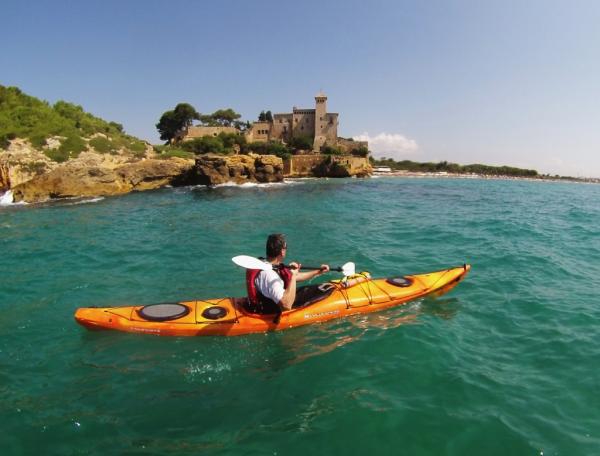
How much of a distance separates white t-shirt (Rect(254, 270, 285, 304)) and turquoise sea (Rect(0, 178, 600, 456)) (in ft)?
2.03

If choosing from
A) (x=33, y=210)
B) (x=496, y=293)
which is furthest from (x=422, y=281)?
(x=33, y=210)

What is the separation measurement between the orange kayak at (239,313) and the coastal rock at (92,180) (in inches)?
899

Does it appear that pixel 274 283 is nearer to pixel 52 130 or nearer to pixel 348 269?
pixel 348 269

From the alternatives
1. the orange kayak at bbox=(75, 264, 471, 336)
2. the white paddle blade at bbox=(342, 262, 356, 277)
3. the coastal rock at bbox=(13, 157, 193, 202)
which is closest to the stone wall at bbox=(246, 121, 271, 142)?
the coastal rock at bbox=(13, 157, 193, 202)

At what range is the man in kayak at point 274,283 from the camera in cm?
507

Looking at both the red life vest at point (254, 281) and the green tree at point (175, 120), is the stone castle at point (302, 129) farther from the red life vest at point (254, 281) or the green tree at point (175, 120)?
the red life vest at point (254, 281)

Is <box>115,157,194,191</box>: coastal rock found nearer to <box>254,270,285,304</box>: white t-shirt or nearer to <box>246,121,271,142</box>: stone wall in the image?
<box>254,270,285,304</box>: white t-shirt

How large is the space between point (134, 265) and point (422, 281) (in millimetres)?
6601

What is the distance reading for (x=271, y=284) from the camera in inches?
199

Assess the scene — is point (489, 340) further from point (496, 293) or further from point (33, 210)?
point (33, 210)

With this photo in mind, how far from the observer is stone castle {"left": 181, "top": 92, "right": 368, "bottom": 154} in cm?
5745

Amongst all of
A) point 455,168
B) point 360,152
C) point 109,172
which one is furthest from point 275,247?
point 455,168

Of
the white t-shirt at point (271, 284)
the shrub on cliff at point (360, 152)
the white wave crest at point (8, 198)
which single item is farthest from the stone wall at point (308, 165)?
the white t-shirt at point (271, 284)

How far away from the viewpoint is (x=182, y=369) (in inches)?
176
